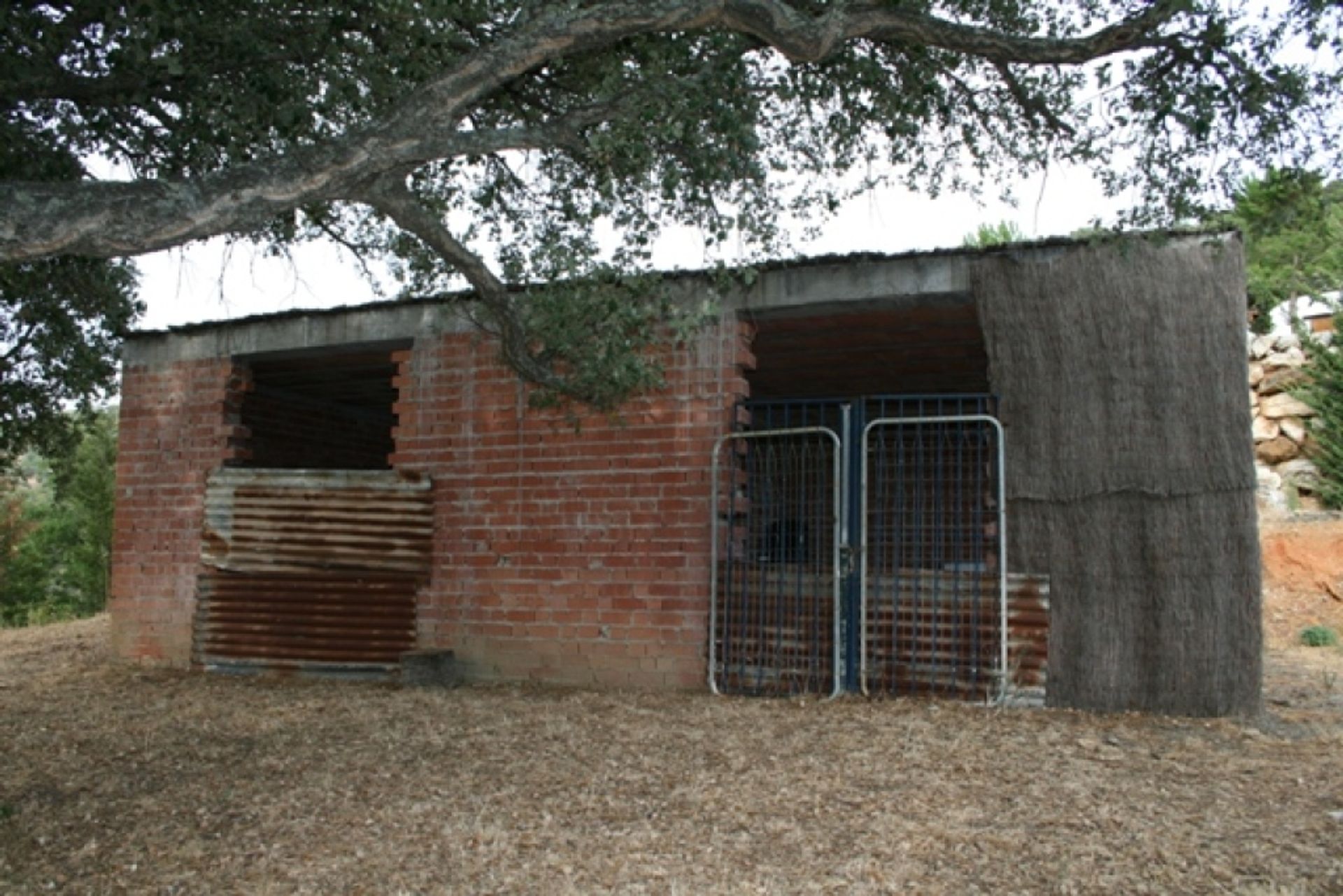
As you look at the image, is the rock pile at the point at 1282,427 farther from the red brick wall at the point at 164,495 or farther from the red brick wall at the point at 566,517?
the red brick wall at the point at 164,495

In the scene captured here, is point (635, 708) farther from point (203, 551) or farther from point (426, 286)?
point (203, 551)

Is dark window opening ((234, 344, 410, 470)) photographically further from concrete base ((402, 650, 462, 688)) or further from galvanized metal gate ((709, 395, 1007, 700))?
galvanized metal gate ((709, 395, 1007, 700))

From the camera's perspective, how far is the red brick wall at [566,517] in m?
7.45

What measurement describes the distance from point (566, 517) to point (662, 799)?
11.1 ft

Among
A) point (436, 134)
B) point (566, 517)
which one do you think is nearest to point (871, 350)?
point (566, 517)

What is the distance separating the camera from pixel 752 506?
8.05 metres

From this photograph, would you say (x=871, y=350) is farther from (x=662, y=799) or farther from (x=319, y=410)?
(x=319, y=410)

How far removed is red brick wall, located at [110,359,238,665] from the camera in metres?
9.18

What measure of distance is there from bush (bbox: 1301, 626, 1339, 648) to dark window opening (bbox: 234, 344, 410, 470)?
36.0 feet

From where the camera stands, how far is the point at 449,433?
8383mm

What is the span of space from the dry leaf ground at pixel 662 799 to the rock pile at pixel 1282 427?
14969 mm

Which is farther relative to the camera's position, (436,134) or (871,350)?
(871,350)

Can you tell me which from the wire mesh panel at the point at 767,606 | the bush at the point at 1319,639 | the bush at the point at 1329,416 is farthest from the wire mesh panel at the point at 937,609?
the bush at the point at 1329,416

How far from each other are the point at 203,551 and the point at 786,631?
5108mm
